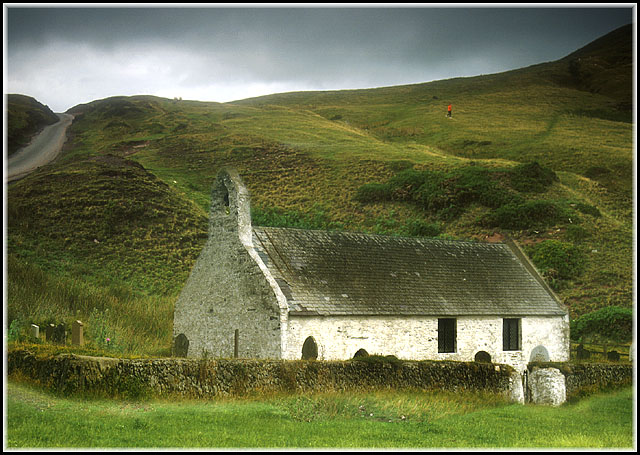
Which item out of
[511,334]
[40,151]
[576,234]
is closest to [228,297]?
[511,334]

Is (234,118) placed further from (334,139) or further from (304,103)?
(304,103)

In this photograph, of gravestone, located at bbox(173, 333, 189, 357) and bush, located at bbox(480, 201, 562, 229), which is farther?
bush, located at bbox(480, 201, 562, 229)

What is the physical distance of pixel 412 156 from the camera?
216 feet

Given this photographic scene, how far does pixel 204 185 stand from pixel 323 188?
33.5ft

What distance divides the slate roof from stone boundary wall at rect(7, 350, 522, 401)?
5492 millimetres

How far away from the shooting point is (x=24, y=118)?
87.7ft

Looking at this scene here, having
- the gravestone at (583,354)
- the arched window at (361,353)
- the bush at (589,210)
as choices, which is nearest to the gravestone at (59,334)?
the arched window at (361,353)

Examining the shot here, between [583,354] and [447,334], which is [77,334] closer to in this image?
[447,334]

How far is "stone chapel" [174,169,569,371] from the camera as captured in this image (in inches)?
888

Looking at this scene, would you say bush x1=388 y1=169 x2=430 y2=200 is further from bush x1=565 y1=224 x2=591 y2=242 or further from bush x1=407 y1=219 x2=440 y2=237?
bush x1=565 y1=224 x2=591 y2=242

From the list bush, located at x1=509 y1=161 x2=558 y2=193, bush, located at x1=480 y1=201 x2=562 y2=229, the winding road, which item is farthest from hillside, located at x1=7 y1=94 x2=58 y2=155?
bush, located at x1=509 y1=161 x2=558 y2=193

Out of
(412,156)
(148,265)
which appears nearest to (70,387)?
(148,265)

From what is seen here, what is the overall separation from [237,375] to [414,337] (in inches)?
441

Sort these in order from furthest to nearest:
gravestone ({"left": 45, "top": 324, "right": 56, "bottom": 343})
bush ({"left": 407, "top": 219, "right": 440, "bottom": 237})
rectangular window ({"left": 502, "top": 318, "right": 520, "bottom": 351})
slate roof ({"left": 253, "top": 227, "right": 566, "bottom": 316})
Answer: bush ({"left": 407, "top": 219, "right": 440, "bottom": 237}) < rectangular window ({"left": 502, "top": 318, "right": 520, "bottom": 351}) < slate roof ({"left": 253, "top": 227, "right": 566, "bottom": 316}) < gravestone ({"left": 45, "top": 324, "right": 56, "bottom": 343})
